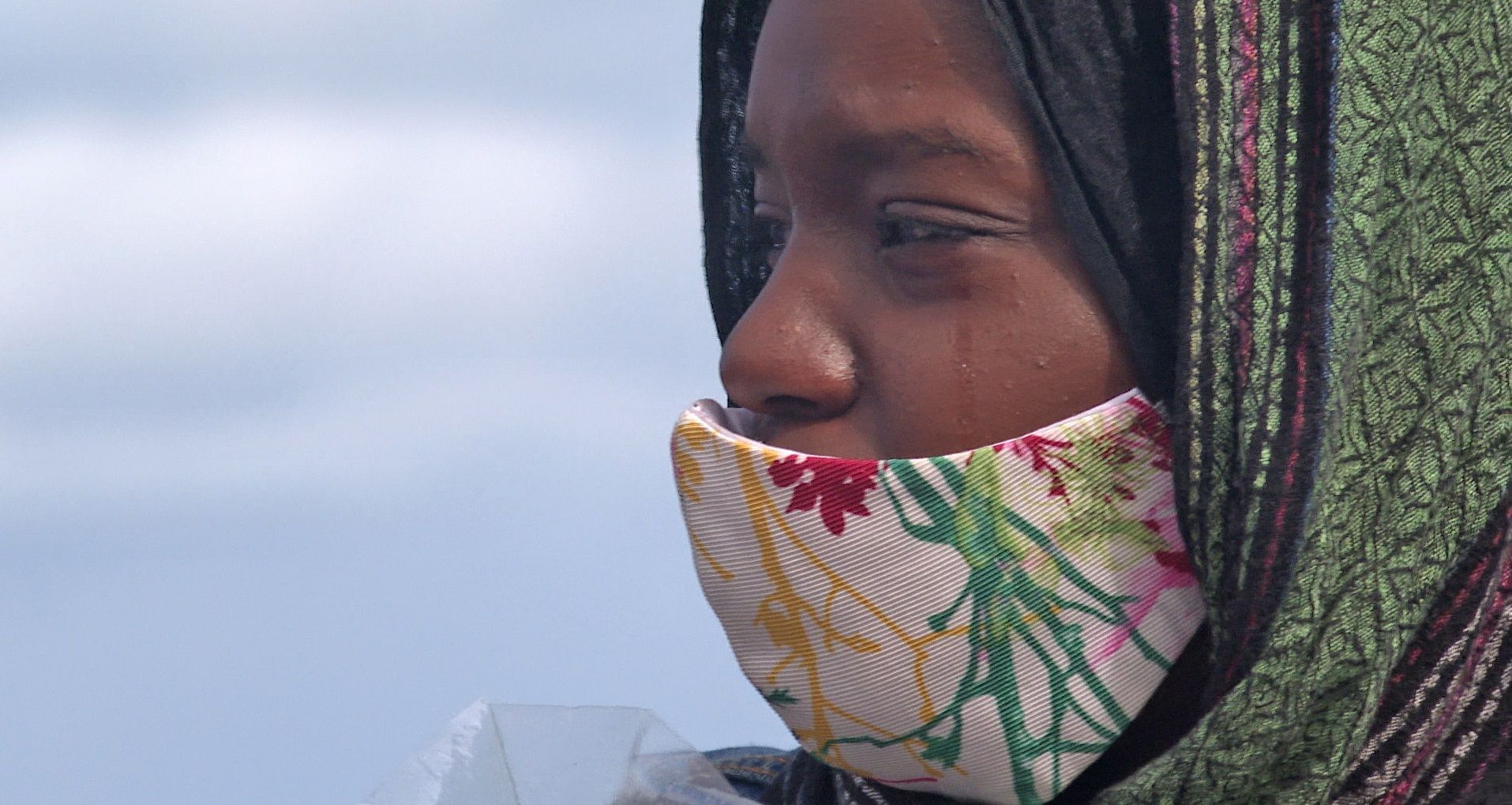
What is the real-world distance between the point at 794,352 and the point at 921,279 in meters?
0.12

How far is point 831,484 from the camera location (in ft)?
5.10

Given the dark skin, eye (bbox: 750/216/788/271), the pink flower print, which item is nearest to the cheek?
the dark skin

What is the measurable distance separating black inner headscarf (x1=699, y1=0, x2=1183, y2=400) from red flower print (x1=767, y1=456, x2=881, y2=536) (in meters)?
0.24

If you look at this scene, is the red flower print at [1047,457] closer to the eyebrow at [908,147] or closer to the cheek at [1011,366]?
the cheek at [1011,366]

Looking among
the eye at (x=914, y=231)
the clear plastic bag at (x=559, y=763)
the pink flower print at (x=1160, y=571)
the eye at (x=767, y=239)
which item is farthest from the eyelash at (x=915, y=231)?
the clear plastic bag at (x=559, y=763)

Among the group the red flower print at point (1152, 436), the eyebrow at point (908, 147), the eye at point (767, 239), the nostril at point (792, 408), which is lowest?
the red flower print at point (1152, 436)

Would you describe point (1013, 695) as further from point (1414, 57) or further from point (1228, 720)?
point (1414, 57)

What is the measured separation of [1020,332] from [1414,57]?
37 centimetres

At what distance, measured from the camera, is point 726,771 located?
2209mm

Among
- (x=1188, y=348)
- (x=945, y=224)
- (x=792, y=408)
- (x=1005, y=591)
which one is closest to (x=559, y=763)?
(x=792, y=408)

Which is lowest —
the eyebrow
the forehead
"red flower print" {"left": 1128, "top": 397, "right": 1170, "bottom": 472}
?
"red flower print" {"left": 1128, "top": 397, "right": 1170, "bottom": 472}

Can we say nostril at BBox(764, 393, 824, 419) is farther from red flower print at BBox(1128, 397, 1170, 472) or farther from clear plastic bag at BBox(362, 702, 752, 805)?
clear plastic bag at BBox(362, 702, 752, 805)

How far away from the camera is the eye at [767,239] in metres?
1.84

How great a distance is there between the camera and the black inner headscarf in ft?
5.03
